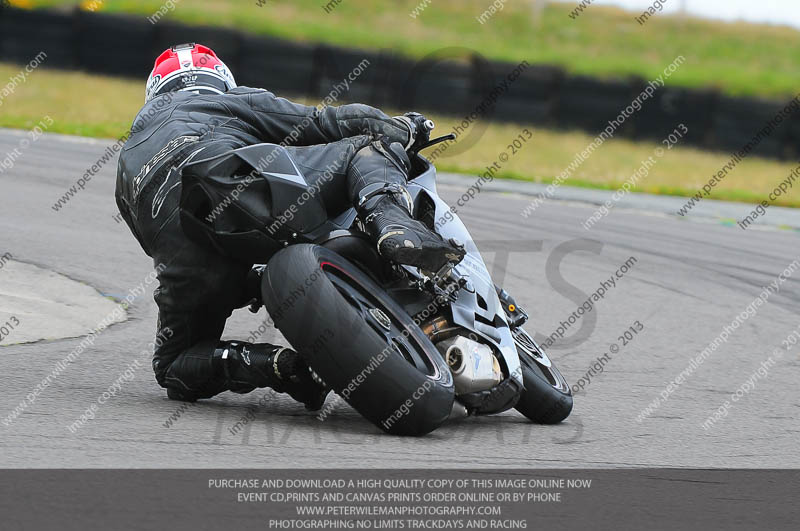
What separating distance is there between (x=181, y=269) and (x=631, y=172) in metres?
15.4

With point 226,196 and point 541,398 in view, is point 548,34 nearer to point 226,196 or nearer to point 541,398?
A: point 541,398

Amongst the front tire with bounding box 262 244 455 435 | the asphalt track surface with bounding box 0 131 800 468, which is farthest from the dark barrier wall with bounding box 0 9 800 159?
the front tire with bounding box 262 244 455 435

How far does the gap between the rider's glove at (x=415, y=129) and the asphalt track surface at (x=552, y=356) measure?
73 cm

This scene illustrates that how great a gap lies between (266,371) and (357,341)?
59 centimetres

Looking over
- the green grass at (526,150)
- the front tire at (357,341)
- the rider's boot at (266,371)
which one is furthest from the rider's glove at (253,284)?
the green grass at (526,150)

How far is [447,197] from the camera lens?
1258 cm

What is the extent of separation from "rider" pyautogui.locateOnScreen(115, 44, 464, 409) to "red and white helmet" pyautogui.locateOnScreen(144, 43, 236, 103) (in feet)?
0.17

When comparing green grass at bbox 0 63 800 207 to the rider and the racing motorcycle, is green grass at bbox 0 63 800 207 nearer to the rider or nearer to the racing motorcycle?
the rider

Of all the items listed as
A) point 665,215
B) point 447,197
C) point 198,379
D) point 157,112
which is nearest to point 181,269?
point 198,379

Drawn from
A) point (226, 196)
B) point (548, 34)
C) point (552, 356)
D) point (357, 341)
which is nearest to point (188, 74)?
point (226, 196)
